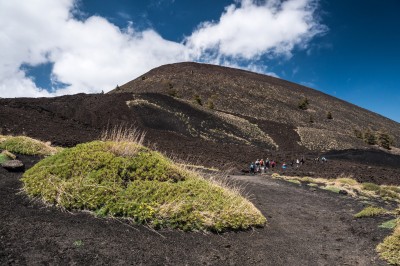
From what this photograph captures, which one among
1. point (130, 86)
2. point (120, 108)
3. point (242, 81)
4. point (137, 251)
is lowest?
point (137, 251)

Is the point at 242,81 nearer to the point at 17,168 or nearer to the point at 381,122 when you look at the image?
the point at 381,122

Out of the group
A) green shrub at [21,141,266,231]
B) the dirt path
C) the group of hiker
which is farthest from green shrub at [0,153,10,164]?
the group of hiker

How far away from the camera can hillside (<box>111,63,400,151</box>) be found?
67625 mm

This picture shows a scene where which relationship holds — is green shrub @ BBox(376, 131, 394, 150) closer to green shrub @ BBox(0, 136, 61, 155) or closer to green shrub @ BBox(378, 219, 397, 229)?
green shrub @ BBox(378, 219, 397, 229)

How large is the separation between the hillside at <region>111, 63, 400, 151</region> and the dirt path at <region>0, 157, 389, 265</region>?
169ft

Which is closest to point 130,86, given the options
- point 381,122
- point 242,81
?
point 242,81

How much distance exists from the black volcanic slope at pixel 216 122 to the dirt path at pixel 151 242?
5053 millimetres

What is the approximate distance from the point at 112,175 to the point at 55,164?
1.67 meters

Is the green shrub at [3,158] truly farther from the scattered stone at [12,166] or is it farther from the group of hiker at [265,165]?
the group of hiker at [265,165]

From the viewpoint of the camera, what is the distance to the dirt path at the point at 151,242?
584cm

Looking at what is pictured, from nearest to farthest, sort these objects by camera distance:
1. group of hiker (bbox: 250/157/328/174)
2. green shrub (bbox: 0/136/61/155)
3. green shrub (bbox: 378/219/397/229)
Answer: green shrub (bbox: 378/219/397/229), green shrub (bbox: 0/136/61/155), group of hiker (bbox: 250/157/328/174)

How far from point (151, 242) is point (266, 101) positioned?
8208 cm

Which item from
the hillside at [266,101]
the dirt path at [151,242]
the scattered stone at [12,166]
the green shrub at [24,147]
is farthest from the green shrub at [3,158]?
the hillside at [266,101]

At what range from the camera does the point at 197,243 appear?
7375 millimetres
